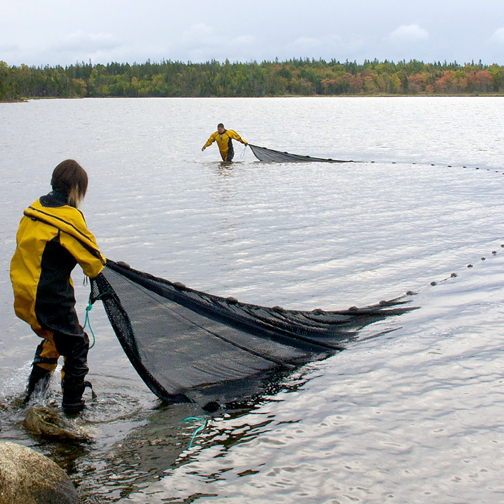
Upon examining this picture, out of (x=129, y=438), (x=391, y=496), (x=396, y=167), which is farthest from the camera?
(x=396, y=167)

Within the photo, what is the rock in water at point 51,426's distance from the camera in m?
4.64

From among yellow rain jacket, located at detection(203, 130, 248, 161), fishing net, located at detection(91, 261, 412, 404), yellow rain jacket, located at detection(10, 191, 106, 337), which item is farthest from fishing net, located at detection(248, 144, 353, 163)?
yellow rain jacket, located at detection(10, 191, 106, 337)

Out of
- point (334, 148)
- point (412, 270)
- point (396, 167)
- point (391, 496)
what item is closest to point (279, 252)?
point (412, 270)

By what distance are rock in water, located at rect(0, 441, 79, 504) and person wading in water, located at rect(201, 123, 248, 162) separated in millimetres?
20552

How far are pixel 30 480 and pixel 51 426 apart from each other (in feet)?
3.92

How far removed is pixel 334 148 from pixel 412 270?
78.8ft

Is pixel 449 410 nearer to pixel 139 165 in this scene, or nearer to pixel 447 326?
pixel 447 326

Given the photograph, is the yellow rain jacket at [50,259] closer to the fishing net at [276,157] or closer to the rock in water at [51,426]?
the rock in water at [51,426]

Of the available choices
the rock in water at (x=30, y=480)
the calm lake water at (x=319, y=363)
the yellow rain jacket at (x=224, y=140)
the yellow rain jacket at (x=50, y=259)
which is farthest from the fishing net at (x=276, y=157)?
the rock in water at (x=30, y=480)

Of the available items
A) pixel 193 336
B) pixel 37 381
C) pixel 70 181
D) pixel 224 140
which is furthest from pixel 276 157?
pixel 70 181

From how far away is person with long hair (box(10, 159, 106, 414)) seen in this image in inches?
169

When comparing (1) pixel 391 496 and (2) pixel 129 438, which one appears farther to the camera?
(2) pixel 129 438

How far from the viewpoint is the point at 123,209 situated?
587 inches

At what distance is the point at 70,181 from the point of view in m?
4.38
